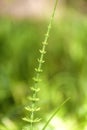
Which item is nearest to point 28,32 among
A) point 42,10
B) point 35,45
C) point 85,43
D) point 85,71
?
point 35,45

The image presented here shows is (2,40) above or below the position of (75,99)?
above

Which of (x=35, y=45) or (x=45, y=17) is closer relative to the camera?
(x=35, y=45)

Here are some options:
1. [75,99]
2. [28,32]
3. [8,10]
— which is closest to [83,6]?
[8,10]

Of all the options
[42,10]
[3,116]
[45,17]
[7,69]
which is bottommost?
[3,116]

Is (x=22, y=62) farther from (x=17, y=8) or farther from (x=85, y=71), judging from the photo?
(x=17, y=8)

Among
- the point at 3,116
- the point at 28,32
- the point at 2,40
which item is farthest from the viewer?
the point at 28,32

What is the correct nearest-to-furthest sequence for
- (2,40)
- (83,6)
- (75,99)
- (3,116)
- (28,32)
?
(3,116)
(75,99)
(2,40)
(28,32)
(83,6)

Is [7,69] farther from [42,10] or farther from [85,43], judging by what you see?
[42,10]
